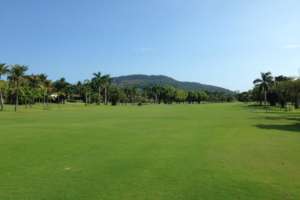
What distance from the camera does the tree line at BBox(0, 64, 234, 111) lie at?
243 feet

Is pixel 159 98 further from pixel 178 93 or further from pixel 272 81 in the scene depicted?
pixel 272 81

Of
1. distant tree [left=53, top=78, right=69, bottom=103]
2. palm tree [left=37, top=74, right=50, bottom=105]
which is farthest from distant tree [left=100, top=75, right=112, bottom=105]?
palm tree [left=37, top=74, right=50, bottom=105]

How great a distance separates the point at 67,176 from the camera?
Answer: 31.2 ft

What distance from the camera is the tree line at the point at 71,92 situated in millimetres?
73938

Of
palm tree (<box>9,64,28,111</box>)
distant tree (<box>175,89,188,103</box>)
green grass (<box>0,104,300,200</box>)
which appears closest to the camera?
green grass (<box>0,104,300,200</box>)

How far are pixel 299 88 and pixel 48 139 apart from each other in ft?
147

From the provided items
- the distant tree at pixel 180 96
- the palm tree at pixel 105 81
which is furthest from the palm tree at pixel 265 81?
the distant tree at pixel 180 96

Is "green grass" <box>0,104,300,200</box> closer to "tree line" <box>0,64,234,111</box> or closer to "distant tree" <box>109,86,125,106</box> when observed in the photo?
"tree line" <box>0,64,234,111</box>

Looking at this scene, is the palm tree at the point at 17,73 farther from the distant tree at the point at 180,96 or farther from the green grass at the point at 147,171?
the distant tree at the point at 180,96

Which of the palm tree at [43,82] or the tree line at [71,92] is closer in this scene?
the tree line at [71,92]

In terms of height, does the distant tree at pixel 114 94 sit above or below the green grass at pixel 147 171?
above

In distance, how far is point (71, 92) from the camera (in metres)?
138

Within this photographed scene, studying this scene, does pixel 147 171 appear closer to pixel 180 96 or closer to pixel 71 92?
pixel 71 92

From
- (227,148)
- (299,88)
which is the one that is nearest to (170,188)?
(227,148)
